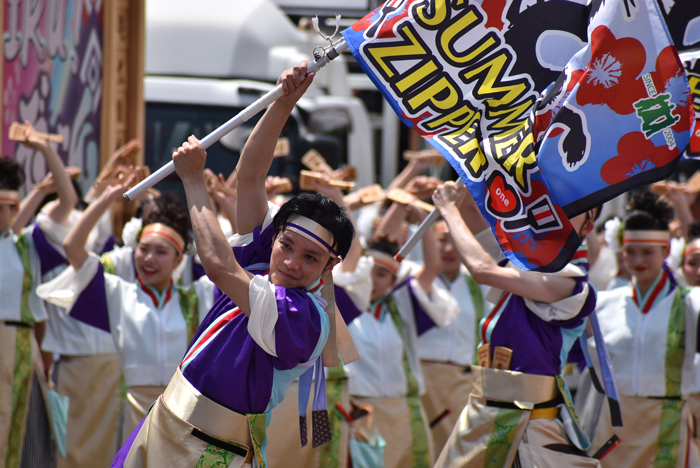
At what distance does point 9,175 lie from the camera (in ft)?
14.9

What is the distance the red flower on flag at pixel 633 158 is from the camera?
2.88 meters

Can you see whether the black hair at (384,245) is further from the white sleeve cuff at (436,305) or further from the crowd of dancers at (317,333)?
the white sleeve cuff at (436,305)

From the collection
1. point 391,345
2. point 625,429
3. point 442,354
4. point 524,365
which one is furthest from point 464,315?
point 524,365

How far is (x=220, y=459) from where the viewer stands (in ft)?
8.69

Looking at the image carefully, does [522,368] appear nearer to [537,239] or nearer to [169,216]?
[537,239]

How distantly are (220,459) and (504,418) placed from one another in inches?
51.0

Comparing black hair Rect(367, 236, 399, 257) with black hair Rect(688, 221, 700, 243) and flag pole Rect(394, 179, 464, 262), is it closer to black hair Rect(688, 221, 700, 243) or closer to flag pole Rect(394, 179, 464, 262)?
flag pole Rect(394, 179, 464, 262)

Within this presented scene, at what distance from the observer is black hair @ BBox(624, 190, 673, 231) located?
467cm

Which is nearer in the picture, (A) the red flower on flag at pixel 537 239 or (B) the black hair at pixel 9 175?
(A) the red flower on flag at pixel 537 239

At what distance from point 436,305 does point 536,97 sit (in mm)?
2226

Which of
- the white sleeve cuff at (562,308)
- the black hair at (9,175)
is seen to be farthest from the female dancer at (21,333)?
the white sleeve cuff at (562,308)

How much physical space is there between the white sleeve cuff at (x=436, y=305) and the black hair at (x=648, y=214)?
3.76 feet

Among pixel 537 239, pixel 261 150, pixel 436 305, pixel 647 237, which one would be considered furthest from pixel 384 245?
pixel 261 150

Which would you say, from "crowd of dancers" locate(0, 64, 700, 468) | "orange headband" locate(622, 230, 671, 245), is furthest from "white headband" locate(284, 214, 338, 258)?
"orange headband" locate(622, 230, 671, 245)
